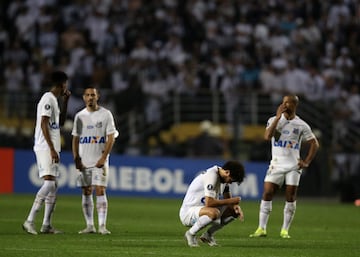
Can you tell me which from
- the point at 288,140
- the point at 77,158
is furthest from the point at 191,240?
the point at 288,140

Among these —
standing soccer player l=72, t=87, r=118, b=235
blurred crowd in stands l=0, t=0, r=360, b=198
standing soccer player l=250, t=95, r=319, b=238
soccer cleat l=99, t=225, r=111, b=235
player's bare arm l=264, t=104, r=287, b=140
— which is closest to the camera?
soccer cleat l=99, t=225, r=111, b=235

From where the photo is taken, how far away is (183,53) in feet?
105

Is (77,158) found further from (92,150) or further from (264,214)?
(264,214)

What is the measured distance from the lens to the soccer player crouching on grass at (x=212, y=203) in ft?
43.8

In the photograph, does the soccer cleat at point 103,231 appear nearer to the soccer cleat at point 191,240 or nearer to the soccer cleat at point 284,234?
the soccer cleat at point 191,240

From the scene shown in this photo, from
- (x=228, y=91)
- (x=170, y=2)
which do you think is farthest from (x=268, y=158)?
(x=170, y=2)

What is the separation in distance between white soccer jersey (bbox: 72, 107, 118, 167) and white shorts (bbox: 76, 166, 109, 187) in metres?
0.20

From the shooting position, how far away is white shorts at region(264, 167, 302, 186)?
16.7 metres

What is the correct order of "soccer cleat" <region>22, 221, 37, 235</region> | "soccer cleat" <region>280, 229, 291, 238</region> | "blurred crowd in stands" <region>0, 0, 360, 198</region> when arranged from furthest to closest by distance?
"blurred crowd in stands" <region>0, 0, 360, 198</region>, "soccer cleat" <region>280, 229, 291, 238</region>, "soccer cleat" <region>22, 221, 37, 235</region>

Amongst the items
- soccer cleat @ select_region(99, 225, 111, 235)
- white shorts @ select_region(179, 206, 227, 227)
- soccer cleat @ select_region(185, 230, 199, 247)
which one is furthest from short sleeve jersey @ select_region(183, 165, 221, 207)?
soccer cleat @ select_region(99, 225, 111, 235)

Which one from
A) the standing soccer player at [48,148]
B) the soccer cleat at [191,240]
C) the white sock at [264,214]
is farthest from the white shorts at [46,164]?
the white sock at [264,214]

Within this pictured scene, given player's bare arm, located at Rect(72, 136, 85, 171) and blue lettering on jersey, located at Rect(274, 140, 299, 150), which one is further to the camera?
blue lettering on jersey, located at Rect(274, 140, 299, 150)

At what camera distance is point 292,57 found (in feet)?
107

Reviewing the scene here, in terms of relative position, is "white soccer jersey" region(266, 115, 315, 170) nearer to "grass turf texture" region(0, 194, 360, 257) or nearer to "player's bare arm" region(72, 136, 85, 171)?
"grass turf texture" region(0, 194, 360, 257)
